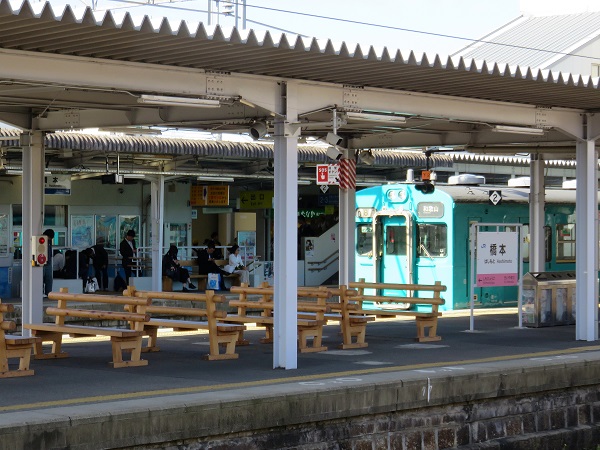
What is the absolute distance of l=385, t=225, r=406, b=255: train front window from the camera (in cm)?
2153

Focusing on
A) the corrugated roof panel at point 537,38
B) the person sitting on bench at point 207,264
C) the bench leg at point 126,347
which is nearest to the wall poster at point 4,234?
the person sitting on bench at point 207,264

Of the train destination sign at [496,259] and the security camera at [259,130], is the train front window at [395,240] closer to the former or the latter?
the train destination sign at [496,259]

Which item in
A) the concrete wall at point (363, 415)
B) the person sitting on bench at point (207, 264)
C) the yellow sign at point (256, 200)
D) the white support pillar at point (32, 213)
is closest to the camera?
the concrete wall at point (363, 415)

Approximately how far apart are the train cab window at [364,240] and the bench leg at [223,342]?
9.94 metres

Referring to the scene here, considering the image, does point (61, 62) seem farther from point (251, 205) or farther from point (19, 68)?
point (251, 205)

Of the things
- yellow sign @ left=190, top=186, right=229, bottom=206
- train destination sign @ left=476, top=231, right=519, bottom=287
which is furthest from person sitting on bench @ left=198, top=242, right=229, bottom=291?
train destination sign @ left=476, top=231, right=519, bottom=287

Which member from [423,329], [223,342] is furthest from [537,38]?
[223,342]

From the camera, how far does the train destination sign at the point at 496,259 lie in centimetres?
1631

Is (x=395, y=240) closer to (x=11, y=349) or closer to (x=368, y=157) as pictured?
(x=368, y=157)

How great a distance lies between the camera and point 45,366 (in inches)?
457

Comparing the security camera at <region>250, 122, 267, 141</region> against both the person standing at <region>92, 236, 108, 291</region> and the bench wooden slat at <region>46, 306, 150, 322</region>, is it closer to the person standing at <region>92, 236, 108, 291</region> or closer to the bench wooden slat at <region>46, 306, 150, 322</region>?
the bench wooden slat at <region>46, 306, 150, 322</region>

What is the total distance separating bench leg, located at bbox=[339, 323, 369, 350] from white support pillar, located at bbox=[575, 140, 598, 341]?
310cm

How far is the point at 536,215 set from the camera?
19.4 metres

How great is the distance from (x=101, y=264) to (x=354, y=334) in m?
10.4
